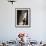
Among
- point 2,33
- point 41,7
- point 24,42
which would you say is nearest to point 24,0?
point 41,7

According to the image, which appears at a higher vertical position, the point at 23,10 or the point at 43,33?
the point at 23,10

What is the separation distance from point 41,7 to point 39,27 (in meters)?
0.81

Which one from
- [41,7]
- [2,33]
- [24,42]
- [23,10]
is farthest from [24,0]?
[24,42]

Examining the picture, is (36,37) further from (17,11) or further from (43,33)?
(17,11)

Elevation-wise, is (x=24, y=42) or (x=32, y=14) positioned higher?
(x=32, y=14)

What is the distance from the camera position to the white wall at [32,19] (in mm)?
5438

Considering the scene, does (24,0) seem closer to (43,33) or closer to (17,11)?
(17,11)

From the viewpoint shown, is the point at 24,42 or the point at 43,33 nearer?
the point at 24,42

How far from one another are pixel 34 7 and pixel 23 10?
459mm

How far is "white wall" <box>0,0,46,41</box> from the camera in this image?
5438 mm

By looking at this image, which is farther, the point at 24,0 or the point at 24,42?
the point at 24,0

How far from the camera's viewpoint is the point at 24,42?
3451mm

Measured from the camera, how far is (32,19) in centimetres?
545

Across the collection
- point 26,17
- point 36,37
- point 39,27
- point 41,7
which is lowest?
point 36,37
